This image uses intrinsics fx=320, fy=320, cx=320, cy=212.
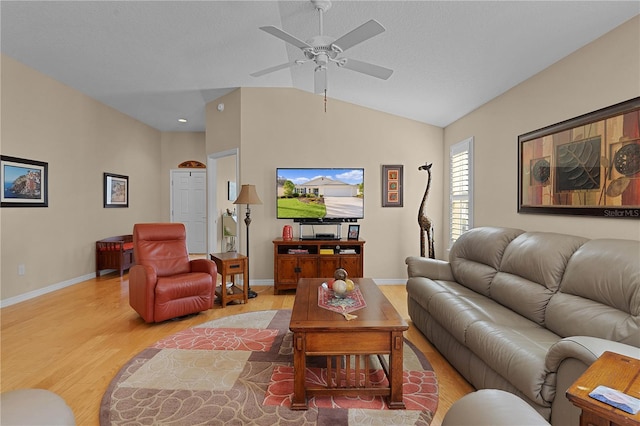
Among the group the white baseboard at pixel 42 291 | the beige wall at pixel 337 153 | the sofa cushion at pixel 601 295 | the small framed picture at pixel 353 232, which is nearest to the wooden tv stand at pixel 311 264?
the small framed picture at pixel 353 232

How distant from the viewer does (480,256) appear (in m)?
3.04

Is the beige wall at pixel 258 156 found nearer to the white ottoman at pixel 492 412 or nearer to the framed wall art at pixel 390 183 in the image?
the framed wall art at pixel 390 183

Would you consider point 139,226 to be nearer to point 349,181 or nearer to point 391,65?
point 349,181

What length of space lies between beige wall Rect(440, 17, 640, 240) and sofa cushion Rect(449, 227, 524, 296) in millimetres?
359

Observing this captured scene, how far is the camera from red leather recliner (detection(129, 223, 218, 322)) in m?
3.23

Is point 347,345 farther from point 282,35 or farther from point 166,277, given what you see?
point 166,277

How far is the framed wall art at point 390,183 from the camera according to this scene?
4930mm

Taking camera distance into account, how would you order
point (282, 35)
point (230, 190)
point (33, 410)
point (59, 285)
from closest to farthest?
point (33, 410)
point (282, 35)
point (59, 285)
point (230, 190)

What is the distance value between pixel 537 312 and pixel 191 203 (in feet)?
23.2

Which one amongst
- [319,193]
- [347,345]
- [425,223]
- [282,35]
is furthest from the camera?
[319,193]

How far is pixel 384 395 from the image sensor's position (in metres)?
1.99

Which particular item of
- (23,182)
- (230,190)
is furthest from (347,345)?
(230,190)

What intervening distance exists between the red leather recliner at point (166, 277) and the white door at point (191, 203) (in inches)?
144

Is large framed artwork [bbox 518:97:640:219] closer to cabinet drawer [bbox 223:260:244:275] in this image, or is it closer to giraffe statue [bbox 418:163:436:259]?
giraffe statue [bbox 418:163:436:259]
